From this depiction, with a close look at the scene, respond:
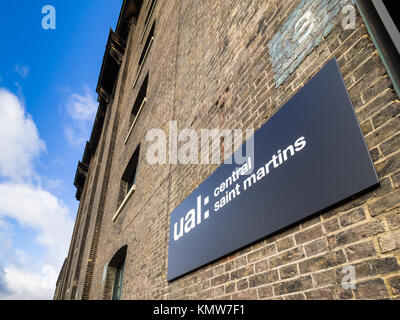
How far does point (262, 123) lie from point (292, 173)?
28.3 inches

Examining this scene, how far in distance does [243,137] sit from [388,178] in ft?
4.60

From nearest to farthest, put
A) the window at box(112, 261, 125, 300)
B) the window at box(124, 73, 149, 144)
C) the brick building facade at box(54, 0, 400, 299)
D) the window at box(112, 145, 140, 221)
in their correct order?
the brick building facade at box(54, 0, 400, 299), the window at box(112, 261, 125, 300), the window at box(112, 145, 140, 221), the window at box(124, 73, 149, 144)

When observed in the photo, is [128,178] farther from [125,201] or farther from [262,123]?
[262,123]

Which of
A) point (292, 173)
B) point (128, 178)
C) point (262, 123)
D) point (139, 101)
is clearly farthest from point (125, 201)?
point (292, 173)

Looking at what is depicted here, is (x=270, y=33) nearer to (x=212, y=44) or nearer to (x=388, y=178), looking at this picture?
(x=212, y=44)

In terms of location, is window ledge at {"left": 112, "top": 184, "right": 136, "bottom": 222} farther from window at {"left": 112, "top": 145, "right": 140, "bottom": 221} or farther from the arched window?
the arched window

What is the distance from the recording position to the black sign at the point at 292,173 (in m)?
1.48

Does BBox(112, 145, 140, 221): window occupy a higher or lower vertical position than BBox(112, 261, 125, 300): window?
higher

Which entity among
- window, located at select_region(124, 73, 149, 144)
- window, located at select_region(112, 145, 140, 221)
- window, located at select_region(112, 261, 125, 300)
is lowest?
window, located at select_region(112, 261, 125, 300)

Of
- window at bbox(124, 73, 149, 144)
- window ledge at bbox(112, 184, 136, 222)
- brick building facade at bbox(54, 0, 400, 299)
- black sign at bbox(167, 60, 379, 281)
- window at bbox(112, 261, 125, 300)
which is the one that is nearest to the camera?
brick building facade at bbox(54, 0, 400, 299)

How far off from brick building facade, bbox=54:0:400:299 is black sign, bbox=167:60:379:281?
8cm

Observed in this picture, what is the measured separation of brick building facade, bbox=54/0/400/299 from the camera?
4.41 feet

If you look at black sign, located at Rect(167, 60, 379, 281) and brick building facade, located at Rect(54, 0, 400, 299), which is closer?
brick building facade, located at Rect(54, 0, 400, 299)

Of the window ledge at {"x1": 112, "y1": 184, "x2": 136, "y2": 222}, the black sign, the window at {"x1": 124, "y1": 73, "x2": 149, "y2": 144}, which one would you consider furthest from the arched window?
the black sign
